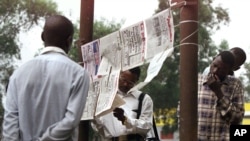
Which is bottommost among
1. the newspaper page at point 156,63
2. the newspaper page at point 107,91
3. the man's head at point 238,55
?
the newspaper page at point 107,91

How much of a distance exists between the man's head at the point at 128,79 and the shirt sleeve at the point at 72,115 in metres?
1.33

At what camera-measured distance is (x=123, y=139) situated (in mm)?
3922

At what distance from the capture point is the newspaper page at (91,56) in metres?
3.97

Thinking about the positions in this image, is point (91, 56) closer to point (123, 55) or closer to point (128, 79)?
point (128, 79)

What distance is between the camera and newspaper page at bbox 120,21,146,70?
341 centimetres

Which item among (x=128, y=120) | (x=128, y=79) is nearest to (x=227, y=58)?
(x=128, y=79)

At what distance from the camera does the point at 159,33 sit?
3.33 meters

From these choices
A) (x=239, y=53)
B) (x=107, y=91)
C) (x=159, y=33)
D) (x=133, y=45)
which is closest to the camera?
(x=159, y=33)

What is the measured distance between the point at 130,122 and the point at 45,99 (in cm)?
117

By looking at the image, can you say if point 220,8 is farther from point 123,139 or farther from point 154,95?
point 123,139

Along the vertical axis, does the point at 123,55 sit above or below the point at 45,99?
above

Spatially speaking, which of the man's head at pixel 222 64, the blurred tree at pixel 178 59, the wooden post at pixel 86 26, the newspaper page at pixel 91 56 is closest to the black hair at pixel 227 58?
the man's head at pixel 222 64

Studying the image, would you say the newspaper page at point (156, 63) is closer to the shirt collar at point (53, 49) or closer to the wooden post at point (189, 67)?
the wooden post at point (189, 67)

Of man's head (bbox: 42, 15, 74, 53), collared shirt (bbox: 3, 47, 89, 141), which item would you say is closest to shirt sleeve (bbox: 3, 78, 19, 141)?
collared shirt (bbox: 3, 47, 89, 141)
